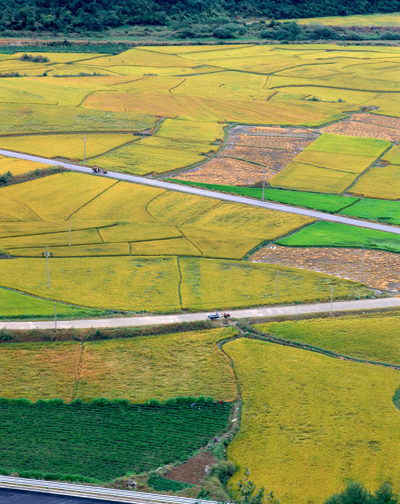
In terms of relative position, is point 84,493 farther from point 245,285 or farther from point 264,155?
point 264,155

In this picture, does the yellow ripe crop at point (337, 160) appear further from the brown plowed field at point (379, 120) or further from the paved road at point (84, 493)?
the paved road at point (84, 493)

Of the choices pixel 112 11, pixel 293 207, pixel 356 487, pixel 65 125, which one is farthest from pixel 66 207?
pixel 112 11

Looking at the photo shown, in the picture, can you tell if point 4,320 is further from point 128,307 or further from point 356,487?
point 356,487

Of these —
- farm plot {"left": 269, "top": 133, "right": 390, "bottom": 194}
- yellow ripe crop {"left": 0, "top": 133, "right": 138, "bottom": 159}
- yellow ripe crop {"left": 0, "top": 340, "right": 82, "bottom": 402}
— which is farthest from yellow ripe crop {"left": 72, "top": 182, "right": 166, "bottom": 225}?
yellow ripe crop {"left": 0, "top": 340, "right": 82, "bottom": 402}

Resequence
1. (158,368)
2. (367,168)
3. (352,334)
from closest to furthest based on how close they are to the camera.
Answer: (158,368), (352,334), (367,168)

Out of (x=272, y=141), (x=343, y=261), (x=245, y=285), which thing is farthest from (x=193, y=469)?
(x=272, y=141)

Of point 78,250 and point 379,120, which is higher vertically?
point 379,120

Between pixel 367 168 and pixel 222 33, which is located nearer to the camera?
pixel 367 168
